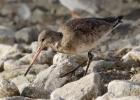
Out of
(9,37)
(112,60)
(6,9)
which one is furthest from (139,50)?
(6,9)

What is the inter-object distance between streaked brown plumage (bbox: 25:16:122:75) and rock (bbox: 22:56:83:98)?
250mm

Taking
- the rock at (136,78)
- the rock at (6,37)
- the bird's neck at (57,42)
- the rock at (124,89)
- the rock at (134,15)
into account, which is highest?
the rock at (134,15)

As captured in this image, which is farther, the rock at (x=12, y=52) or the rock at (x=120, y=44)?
the rock at (x=120, y=44)

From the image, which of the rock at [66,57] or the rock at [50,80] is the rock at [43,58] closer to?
the rock at [66,57]

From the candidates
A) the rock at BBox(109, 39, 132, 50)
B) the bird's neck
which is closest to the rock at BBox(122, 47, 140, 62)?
the bird's neck

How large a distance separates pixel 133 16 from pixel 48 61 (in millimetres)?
7714

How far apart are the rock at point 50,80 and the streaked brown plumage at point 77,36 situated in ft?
0.82

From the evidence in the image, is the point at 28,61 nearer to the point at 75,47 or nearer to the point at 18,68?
the point at 18,68

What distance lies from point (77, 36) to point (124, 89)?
1980mm

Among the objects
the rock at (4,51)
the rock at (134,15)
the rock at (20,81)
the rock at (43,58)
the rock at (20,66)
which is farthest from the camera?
the rock at (134,15)

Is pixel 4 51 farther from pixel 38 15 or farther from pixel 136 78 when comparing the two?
pixel 38 15

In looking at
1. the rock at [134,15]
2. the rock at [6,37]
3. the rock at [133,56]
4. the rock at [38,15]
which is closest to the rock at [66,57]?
the rock at [133,56]

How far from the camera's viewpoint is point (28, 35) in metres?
14.6

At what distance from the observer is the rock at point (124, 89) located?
7309 millimetres
